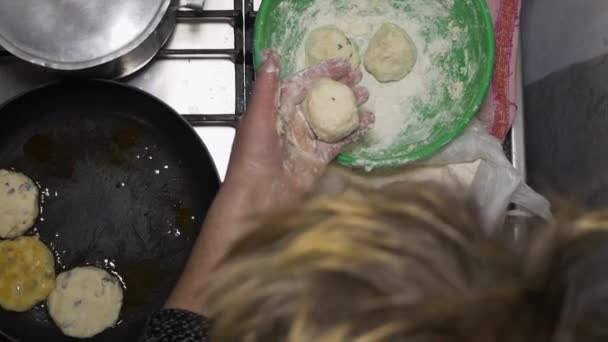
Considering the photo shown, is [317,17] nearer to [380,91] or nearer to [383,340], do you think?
[380,91]

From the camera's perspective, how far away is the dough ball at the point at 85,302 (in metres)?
0.86

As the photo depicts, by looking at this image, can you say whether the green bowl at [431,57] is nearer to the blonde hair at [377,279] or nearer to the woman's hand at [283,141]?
the woman's hand at [283,141]

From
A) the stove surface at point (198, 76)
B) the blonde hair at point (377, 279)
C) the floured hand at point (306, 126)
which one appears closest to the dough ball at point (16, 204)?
the stove surface at point (198, 76)

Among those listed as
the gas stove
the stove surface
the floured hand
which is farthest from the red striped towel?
the stove surface

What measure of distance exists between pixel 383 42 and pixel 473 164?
217 millimetres

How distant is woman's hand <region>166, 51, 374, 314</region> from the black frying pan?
88 millimetres

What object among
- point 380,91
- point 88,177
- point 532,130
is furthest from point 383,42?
point 88,177

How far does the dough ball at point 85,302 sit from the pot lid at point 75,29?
297 mm

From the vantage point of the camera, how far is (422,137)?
32.9 inches

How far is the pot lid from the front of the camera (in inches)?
31.4

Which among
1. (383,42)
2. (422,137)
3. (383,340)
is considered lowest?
(383,340)

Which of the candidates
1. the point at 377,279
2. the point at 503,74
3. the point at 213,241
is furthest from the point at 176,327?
the point at 503,74

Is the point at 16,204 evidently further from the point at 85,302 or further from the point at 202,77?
the point at 202,77

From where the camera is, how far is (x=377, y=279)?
417mm
